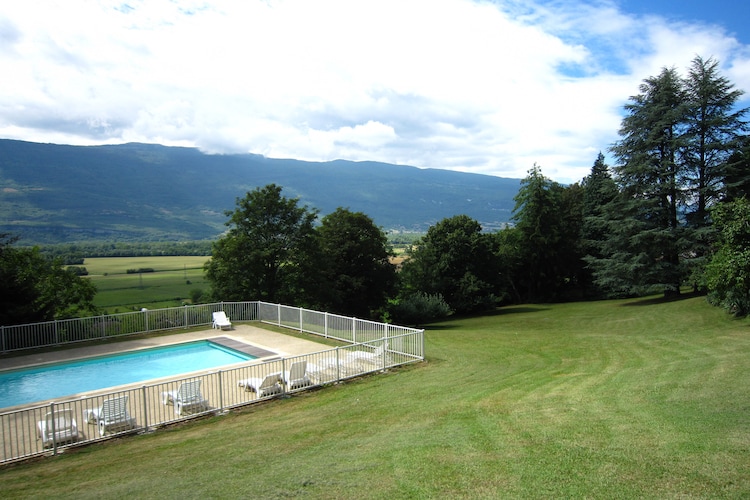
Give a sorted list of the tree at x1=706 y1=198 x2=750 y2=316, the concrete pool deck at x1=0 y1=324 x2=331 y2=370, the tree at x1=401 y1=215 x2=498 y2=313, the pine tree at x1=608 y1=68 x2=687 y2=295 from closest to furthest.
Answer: the concrete pool deck at x1=0 y1=324 x2=331 y2=370
the tree at x1=706 y1=198 x2=750 y2=316
the pine tree at x1=608 y1=68 x2=687 y2=295
the tree at x1=401 y1=215 x2=498 y2=313

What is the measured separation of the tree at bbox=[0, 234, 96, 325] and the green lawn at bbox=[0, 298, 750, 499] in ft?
46.3

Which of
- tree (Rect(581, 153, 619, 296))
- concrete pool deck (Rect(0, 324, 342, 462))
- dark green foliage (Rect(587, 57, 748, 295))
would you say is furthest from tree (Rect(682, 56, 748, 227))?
concrete pool deck (Rect(0, 324, 342, 462))

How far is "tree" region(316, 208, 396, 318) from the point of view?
33.3m

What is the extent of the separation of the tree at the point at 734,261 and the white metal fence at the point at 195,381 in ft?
43.6

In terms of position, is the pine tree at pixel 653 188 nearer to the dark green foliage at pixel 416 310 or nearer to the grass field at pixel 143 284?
the dark green foliage at pixel 416 310

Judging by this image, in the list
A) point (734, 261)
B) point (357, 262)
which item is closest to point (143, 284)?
point (357, 262)

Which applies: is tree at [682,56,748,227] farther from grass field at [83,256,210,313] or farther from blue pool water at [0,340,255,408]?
grass field at [83,256,210,313]

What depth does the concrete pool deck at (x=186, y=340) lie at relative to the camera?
16.2m

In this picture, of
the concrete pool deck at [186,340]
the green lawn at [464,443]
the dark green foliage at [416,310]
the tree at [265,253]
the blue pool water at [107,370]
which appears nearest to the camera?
the green lawn at [464,443]

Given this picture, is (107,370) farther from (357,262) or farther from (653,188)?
(653,188)

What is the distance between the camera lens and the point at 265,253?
2748 centimetres

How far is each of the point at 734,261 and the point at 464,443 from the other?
17127 mm

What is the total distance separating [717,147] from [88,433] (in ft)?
116

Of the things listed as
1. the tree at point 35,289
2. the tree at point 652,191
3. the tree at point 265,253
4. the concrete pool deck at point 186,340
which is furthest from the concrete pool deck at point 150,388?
the tree at point 652,191
